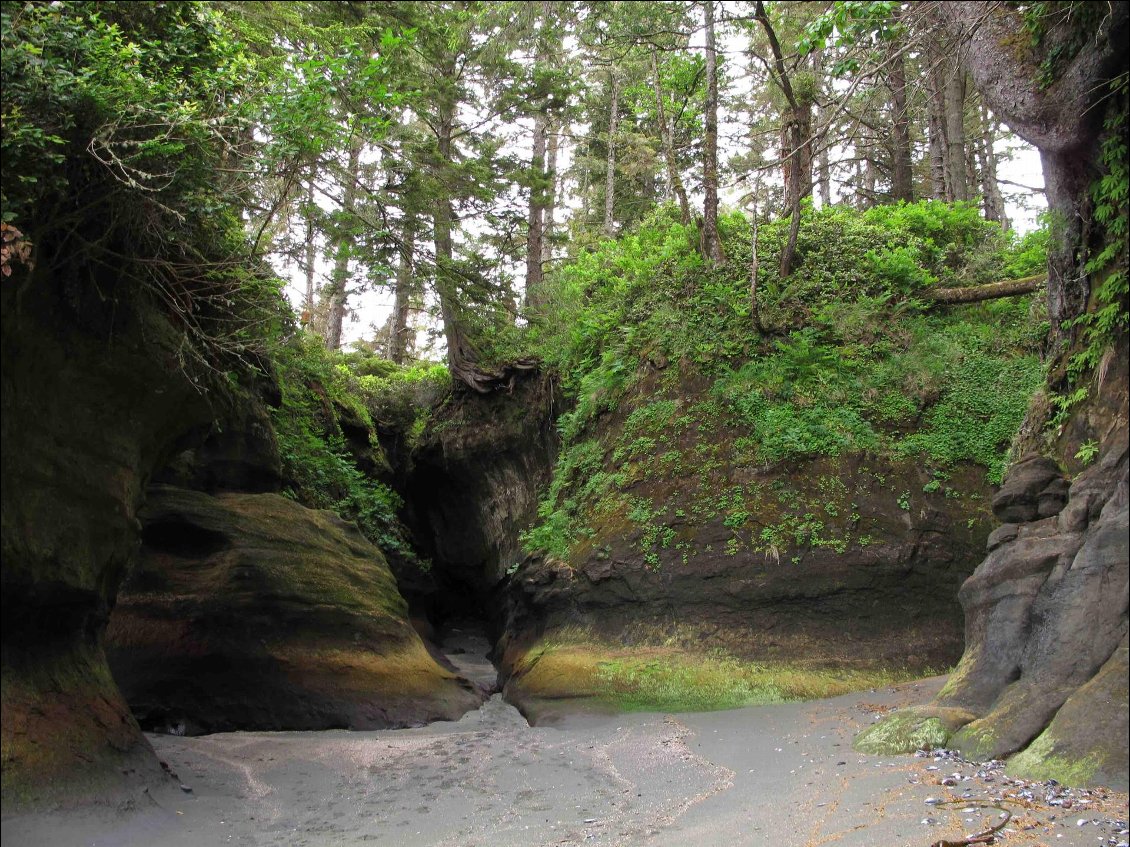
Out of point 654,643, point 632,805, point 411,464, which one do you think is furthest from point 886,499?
point 411,464

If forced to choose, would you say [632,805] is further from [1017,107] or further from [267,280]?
[1017,107]

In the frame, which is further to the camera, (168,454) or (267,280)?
(168,454)

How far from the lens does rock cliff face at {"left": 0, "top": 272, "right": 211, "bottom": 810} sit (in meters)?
5.51

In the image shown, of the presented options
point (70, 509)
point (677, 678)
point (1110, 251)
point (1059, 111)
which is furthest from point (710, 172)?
point (70, 509)

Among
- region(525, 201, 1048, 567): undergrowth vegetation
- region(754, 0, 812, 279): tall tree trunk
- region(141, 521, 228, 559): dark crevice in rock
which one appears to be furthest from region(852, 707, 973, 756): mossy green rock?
region(141, 521, 228, 559): dark crevice in rock

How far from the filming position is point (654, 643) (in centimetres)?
1010

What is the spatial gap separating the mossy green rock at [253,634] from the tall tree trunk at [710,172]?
29.4ft

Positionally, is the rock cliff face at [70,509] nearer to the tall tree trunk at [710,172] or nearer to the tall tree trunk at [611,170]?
the tall tree trunk at [710,172]

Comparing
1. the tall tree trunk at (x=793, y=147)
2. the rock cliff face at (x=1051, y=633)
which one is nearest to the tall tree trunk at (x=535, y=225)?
the tall tree trunk at (x=793, y=147)

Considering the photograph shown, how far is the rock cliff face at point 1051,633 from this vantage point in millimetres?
4824

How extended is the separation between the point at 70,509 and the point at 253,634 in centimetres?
403

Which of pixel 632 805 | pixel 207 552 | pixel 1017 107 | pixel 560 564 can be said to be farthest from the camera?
pixel 560 564

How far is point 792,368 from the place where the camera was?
1203 centimetres

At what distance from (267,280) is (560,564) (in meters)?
6.34
